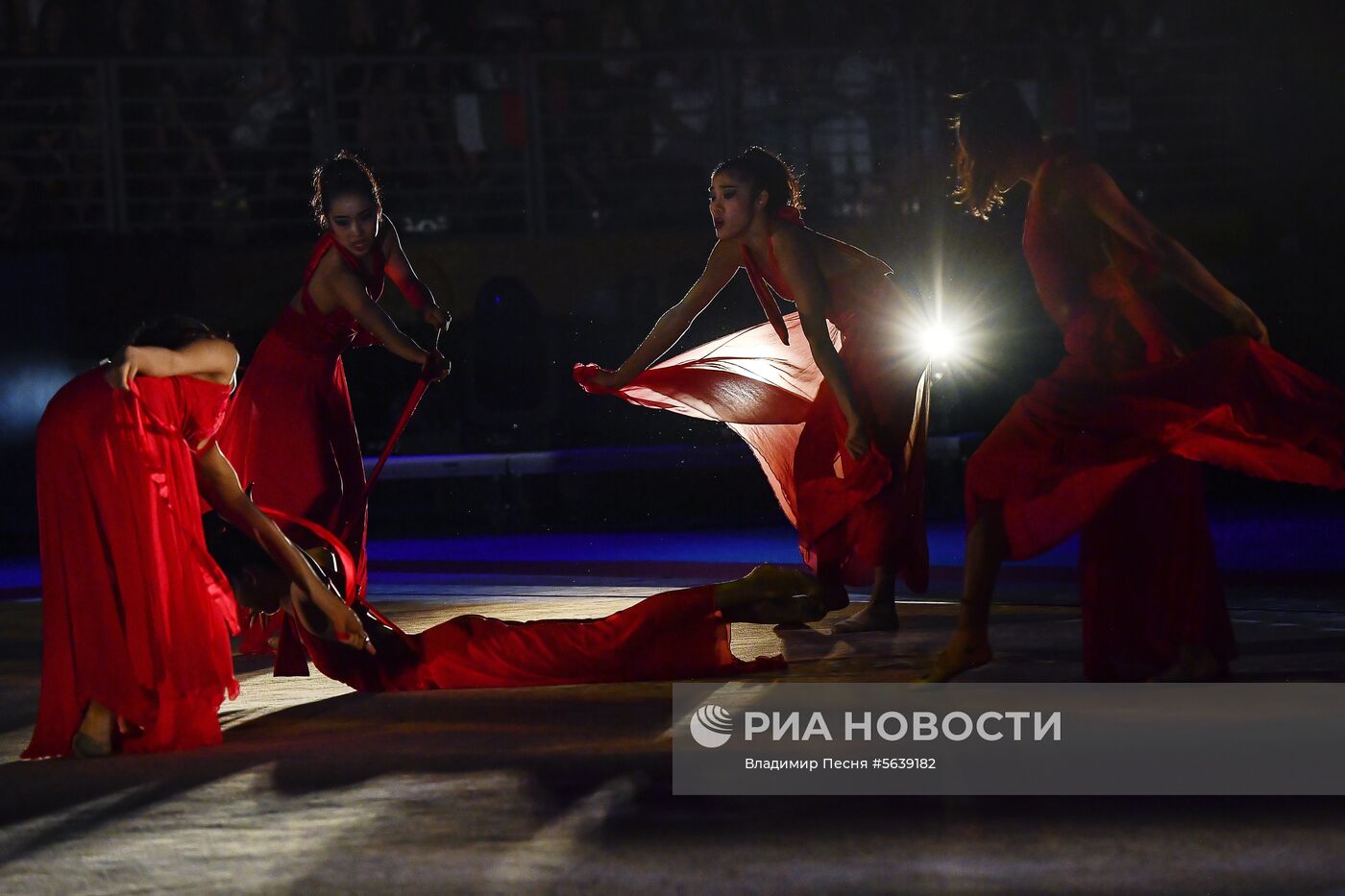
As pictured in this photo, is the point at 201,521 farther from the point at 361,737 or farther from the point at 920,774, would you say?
the point at 920,774

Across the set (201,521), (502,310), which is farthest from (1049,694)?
(502,310)

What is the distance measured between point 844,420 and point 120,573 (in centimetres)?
254

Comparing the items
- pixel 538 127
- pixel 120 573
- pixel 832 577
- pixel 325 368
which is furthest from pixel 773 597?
pixel 538 127

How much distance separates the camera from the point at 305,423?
589 cm

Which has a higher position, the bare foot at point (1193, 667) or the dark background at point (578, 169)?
the dark background at point (578, 169)

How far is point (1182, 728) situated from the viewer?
4328 mm

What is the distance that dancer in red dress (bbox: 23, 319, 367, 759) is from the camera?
423 cm

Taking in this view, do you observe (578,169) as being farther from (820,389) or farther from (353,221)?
(353,221)

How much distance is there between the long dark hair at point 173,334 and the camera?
4.40 meters

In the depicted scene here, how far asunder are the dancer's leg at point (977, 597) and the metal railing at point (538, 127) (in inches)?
299

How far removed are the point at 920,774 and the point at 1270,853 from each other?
2.83ft

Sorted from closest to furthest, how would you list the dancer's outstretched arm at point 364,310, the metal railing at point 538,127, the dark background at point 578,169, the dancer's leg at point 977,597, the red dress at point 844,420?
1. the dancer's leg at point 977,597
2. the dancer's outstretched arm at point 364,310
3. the red dress at point 844,420
4. the dark background at point 578,169
5. the metal railing at point 538,127

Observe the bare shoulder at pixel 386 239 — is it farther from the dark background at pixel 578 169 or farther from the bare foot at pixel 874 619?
the dark background at pixel 578 169

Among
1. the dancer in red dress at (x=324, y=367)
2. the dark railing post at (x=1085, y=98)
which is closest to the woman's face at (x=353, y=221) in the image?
the dancer in red dress at (x=324, y=367)
